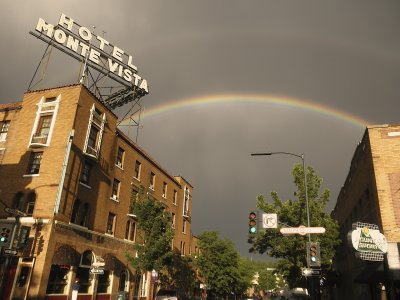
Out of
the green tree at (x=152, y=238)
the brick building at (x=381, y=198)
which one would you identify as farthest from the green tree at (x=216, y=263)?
the brick building at (x=381, y=198)

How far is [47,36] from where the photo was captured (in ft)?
113

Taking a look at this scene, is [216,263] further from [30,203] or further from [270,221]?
[270,221]

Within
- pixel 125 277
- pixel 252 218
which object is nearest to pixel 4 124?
pixel 125 277

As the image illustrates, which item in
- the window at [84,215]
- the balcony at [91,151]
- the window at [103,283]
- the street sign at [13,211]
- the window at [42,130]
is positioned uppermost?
the window at [42,130]

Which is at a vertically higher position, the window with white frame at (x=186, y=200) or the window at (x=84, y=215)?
the window with white frame at (x=186, y=200)

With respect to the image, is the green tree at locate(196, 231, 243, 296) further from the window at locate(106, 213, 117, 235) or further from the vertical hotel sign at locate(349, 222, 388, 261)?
the vertical hotel sign at locate(349, 222, 388, 261)

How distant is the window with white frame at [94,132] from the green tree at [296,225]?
18.0 m

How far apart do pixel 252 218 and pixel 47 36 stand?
26985 millimetres

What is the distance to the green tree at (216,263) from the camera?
53.8m

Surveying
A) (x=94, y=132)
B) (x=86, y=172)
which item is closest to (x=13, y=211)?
(x=86, y=172)

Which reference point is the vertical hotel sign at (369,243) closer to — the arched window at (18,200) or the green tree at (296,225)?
the green tree at (296,225)

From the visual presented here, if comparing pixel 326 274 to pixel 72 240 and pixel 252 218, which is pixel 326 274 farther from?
pixel 72 240

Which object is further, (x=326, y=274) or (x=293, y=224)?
(x=326, y=274)

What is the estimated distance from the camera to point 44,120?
1220 inches
